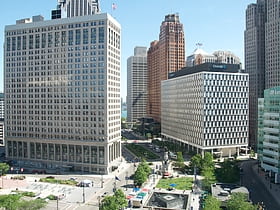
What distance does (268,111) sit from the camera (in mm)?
125500

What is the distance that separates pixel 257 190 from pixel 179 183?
89.8 feet

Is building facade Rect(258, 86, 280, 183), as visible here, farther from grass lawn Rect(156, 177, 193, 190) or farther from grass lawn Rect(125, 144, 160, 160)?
grass lawn Rect(125, 144, 160, 160)

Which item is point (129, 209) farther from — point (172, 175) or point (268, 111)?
point (268, 111)

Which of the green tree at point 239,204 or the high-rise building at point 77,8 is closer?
the green tree at point 239,204

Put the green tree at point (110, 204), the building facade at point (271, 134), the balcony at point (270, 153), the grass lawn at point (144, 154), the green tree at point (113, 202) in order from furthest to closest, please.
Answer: the grass lawn at point (144, 154) < the building facade at point (271, 134) < the balcony at point (270, 153) < the green tree at point (113, 202) < the green tree at point (110, 204)

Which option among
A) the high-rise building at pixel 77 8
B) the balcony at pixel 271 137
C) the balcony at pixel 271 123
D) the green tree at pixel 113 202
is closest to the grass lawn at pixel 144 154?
the balcony at pixel 271 137

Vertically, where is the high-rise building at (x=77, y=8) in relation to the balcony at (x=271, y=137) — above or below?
above

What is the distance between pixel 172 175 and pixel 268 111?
1889 inches

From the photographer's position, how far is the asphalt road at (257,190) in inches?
3578

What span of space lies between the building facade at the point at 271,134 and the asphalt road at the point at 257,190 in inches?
271

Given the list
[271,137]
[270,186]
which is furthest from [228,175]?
[271,137]

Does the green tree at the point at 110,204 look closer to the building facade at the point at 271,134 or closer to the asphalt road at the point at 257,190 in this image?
the asphalt road at the point at 257,190

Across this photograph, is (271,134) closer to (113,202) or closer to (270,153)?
(270,153)

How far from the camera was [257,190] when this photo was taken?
342ft
